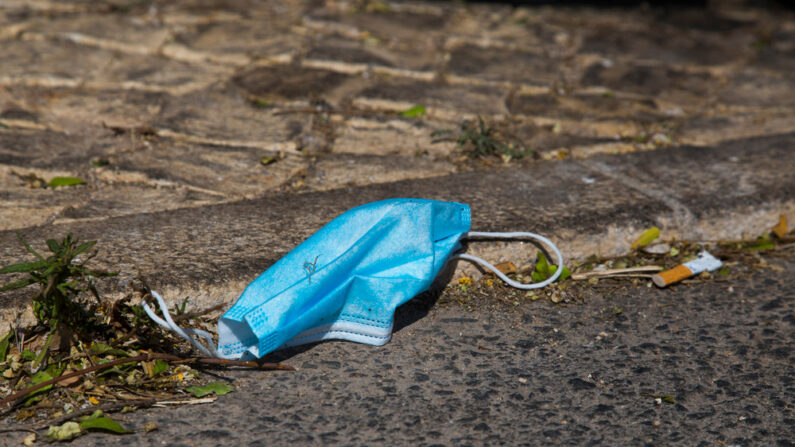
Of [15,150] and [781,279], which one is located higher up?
[15,150]

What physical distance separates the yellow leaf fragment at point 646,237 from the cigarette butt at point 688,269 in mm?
119

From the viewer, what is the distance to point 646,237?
7.32ft

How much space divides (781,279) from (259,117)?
2.00 metres

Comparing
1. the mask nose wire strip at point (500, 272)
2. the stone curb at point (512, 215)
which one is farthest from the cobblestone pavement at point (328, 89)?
the mask nose wire strip at point (500, 272)

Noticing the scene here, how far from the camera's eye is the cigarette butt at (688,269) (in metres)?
2.11

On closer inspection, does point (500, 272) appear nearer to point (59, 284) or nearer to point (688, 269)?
point (688, 269)

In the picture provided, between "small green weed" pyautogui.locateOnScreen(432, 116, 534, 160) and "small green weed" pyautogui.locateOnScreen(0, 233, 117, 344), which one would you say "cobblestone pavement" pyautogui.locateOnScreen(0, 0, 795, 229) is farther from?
"small green weed" pyautogui.locateOnScreen(0, 233, 117, 344)

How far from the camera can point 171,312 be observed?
1.77 metres

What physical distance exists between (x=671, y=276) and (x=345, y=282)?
0.98 metres

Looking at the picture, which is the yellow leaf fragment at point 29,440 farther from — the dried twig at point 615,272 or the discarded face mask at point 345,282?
the dried twig at point 615,272

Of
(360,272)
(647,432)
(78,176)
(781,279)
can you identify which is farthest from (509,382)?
(78,176)

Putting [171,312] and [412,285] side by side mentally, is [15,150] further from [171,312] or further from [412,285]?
[412,285]

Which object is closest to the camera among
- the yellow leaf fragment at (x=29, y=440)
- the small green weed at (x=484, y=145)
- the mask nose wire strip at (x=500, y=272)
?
the yellow leaf fragment at (x=29, y=440)

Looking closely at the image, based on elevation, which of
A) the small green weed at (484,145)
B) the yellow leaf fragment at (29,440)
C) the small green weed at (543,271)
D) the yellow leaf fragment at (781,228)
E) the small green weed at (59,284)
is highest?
the small green weed at (59,284)
